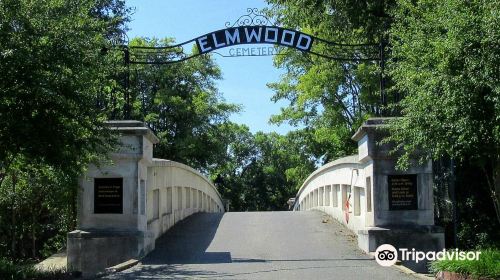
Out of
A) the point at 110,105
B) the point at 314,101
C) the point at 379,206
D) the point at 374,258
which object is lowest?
the point at 374,258

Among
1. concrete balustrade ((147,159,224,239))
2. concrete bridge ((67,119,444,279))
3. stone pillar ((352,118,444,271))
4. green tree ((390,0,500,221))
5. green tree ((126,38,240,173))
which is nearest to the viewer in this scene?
green tree ((390,0,500,221))

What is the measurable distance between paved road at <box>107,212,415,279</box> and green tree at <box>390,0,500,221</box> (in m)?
2.45

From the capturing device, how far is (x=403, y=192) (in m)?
13.3

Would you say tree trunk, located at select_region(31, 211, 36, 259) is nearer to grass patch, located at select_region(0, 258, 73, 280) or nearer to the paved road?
the paved road

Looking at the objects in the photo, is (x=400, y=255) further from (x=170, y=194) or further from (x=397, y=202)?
(x=170, y=194)

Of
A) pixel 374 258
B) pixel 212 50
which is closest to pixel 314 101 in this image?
pixel 212 50

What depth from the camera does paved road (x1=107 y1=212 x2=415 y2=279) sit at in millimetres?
11148

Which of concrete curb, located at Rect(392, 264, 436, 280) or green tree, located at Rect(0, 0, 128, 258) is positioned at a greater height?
green tree, located at Rect(0, 0, 128, 258)

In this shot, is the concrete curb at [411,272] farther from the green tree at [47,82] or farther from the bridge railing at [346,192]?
the green tree at [47,82]

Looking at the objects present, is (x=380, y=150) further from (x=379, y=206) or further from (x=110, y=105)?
(x=110, y=105)

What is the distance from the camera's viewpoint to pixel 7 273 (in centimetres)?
1032

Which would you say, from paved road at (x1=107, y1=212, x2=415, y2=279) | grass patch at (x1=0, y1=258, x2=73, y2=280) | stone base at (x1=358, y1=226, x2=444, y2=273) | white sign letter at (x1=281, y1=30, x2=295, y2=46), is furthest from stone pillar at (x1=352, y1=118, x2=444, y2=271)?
grass patch at (x1=0, y1=258, x2=73, y2=280)

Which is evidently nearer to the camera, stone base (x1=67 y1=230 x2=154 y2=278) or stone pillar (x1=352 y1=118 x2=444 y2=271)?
stone base (x1=67 y1=230 x2=154 y2=278)

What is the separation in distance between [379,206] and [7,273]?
7261 millimetres
